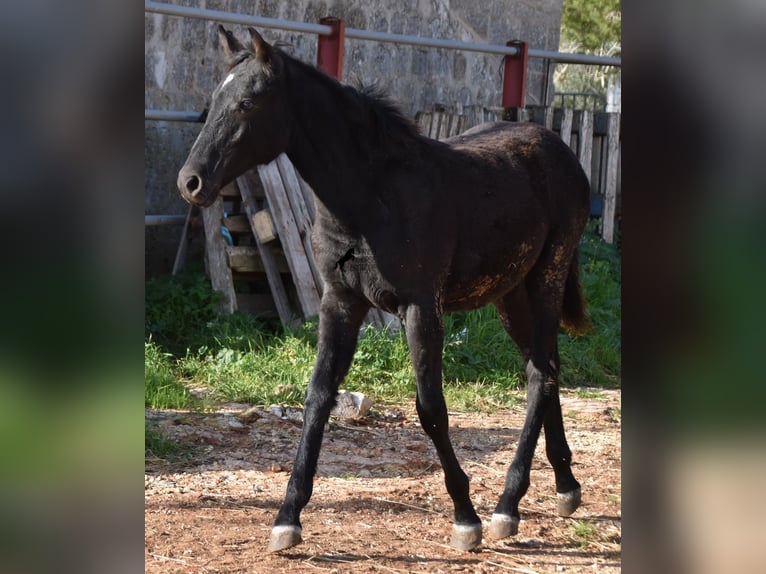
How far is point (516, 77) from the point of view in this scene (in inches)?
380

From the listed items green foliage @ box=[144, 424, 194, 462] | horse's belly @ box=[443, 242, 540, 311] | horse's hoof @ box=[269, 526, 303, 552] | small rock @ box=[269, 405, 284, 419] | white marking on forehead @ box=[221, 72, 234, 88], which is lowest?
small rock @ box=[269, 405, 284, 419]

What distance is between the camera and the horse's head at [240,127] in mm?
3822

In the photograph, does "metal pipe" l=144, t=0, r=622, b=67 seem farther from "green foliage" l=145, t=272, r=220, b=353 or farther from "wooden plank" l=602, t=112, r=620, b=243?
"green foliage" l=145, t=272, r=220, b=353

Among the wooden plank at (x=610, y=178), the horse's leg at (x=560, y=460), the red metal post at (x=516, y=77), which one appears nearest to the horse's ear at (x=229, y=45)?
the horse's leg at (x=560, y=460)

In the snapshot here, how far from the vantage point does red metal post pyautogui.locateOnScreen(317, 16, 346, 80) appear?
8203 mm

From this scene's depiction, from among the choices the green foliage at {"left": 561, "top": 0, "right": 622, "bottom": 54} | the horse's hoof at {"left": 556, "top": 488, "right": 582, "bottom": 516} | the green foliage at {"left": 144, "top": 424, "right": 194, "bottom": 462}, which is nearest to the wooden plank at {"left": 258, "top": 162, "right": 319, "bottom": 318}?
the green foliage at {"left": 144, "top": 424, "right": 194, "bottom": 462}

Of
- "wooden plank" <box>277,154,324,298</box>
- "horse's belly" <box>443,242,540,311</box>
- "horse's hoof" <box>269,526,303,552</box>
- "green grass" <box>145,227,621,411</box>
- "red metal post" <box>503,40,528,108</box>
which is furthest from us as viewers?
"red metal post" <box>503,40,528,108</box>

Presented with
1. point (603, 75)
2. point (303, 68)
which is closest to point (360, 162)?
point (303, 68)

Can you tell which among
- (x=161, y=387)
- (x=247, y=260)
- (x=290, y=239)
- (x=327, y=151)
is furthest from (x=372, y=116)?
(x=247, y=260)

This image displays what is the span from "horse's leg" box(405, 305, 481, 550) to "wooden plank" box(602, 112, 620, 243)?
678cm

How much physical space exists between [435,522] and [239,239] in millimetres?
4672
